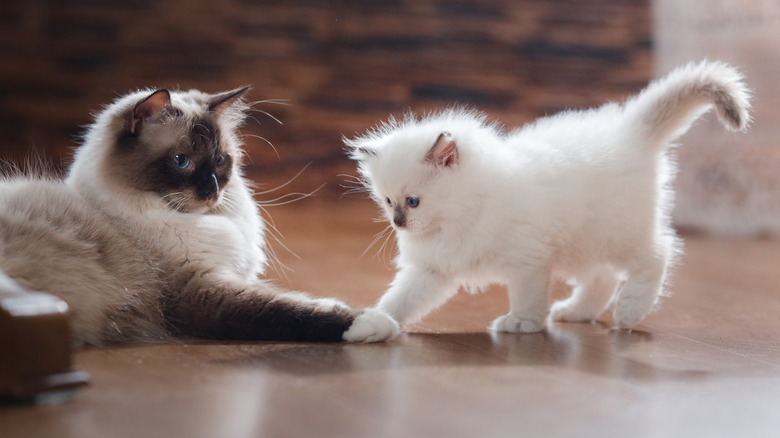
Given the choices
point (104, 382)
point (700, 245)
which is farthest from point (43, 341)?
point (700, 245)

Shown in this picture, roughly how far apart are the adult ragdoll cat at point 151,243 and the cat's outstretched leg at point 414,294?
0.62 feet

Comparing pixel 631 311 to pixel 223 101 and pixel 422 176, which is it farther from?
pixel 223 101

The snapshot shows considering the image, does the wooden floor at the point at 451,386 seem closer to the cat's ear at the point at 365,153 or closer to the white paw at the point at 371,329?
the white paw at the point at 371,329

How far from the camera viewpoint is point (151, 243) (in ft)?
5.50

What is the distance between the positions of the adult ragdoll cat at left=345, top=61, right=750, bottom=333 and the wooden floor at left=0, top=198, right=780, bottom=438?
0.37 feet

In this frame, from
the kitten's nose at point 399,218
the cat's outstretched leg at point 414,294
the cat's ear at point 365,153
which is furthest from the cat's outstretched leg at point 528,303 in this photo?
the cat's ear at point 365,153

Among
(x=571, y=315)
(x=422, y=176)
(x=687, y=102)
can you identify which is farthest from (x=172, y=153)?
(x=687, y=102)

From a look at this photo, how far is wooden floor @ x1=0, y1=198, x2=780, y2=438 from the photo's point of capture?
1.06 metres

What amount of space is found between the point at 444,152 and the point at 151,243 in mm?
642

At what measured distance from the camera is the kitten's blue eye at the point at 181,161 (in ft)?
5.62

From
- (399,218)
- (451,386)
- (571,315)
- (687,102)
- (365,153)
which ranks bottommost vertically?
(451,386)

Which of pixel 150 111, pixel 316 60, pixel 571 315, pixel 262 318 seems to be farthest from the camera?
pixel 316 60

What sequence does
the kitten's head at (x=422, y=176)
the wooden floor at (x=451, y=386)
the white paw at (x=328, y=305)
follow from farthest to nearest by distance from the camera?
1. the kitten's head at (x=422, y=176)
2. the white paw at (x=328, y=305)
3. the wooden floor at (x=451, y=386)

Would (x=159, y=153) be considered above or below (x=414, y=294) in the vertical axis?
above
